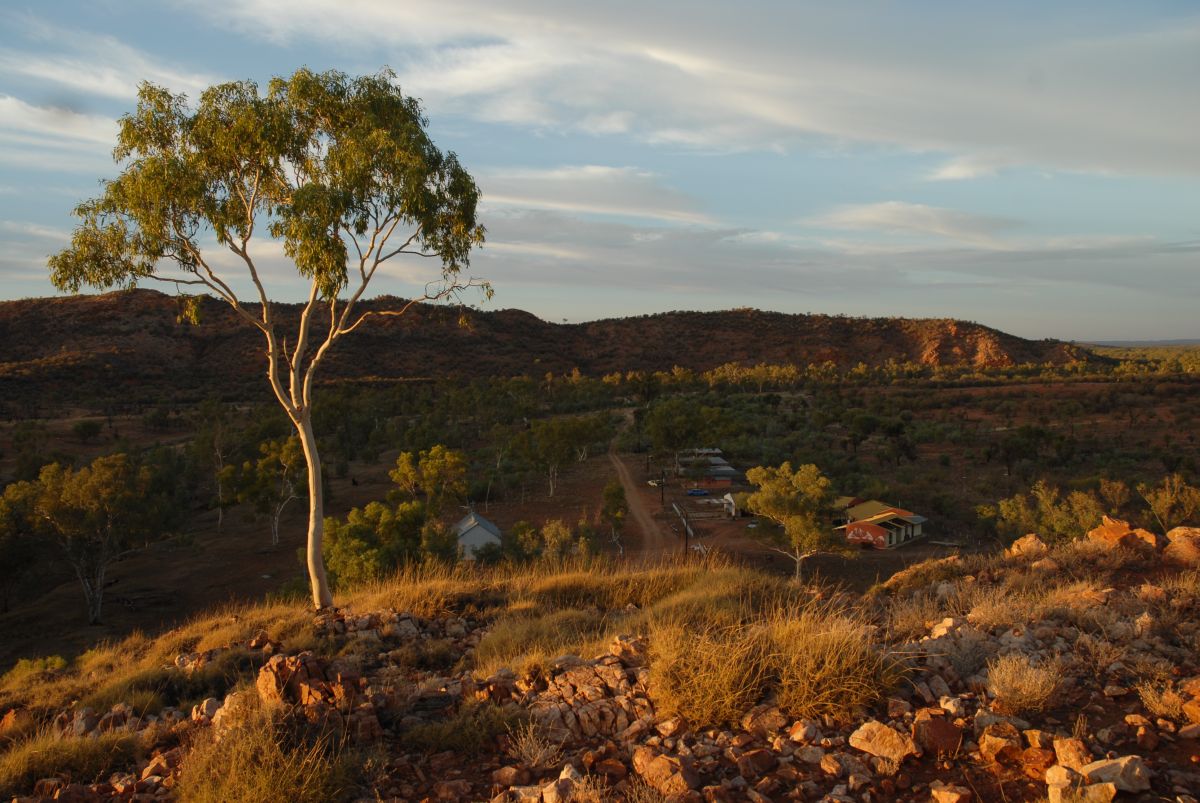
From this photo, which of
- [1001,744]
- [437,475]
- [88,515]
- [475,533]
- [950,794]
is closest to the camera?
[950,794]

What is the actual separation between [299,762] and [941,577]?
7.88 meters

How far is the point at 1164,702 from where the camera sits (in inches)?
165

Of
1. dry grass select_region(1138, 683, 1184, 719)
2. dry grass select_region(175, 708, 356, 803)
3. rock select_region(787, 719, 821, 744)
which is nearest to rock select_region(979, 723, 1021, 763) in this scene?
rock select_region(787, 719, 821, 744)

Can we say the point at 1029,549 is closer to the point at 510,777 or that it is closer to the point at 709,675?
the point at 709,675

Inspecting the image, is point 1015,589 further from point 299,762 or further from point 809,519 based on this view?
point 809,519

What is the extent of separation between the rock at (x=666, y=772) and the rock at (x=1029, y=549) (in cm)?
744

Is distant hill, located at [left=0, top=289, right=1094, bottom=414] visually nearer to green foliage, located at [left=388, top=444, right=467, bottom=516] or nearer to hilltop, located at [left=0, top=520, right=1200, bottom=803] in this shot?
green foliage, located at [left=388, top=444, right=467, bottom=516]

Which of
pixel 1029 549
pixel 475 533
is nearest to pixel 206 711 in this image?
pixel 1029 549

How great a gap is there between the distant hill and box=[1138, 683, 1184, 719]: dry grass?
2314 inches

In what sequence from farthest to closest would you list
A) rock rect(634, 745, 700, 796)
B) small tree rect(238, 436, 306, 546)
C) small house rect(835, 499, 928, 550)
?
small tree rect(238, 436, 306, 546)
small house rect(835, 499, 928, 550)
rock rect(634, 745, 700, 796)

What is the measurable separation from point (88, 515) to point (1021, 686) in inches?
1059

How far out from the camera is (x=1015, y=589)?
25.7ft

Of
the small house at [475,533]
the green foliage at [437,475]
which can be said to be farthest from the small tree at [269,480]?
the small house at [475,533]

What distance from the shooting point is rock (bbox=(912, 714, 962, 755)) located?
13.0 feet
